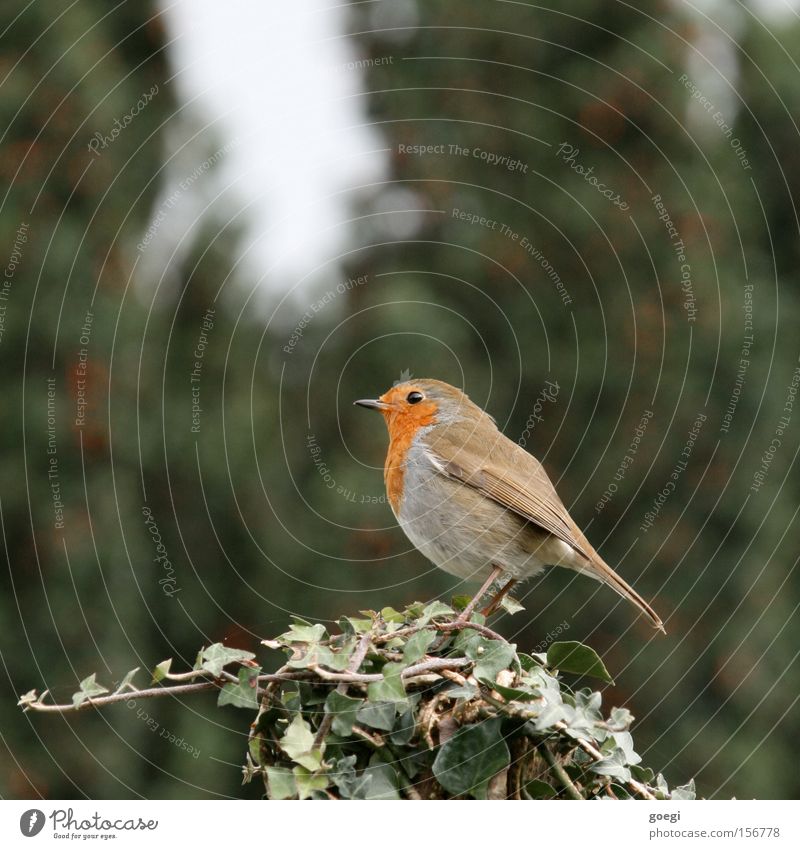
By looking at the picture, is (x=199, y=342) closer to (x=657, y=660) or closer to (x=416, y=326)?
(x=416, y=326)

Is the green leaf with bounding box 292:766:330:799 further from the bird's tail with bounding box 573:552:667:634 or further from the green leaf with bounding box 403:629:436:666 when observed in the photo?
the bird's tail with bounding box 573:552:667:634

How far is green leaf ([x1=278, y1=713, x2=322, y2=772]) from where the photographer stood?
2.17 metres

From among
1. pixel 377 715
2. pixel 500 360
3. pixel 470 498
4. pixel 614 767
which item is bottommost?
pixel 614 767

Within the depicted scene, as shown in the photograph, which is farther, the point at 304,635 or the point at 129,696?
the point at 304,635

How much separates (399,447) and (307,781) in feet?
8.25

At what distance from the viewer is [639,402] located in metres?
7.57

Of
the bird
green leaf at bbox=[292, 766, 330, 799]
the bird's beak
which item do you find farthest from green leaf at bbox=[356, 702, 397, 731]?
the bird's beak

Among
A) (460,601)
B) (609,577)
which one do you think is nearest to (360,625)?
(460,601)

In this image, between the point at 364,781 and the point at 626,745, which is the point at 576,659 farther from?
the point at 364,781

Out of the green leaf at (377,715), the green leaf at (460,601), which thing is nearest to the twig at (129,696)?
the green leaf at (377,715)

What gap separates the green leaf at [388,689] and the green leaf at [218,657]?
248 mm

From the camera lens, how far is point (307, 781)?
217 centimetres

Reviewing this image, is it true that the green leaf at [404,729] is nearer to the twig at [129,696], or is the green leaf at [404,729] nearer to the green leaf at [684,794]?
the twig at [129,696]

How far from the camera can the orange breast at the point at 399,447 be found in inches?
175
